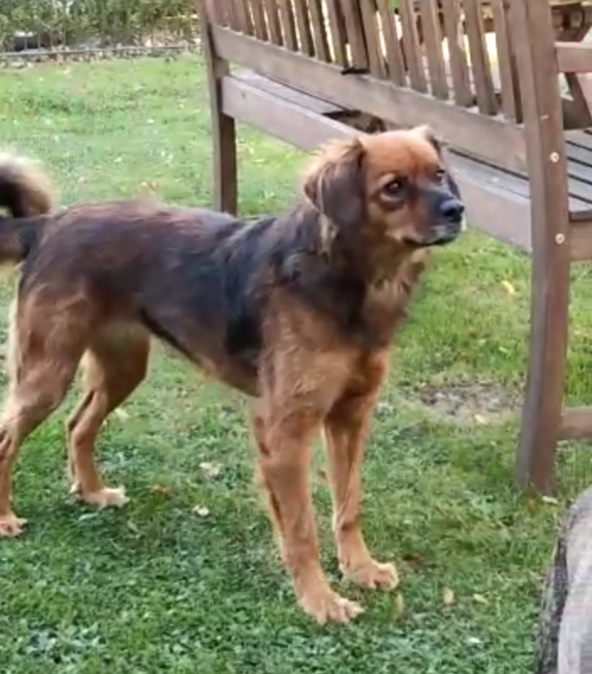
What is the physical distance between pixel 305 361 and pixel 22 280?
988 mm

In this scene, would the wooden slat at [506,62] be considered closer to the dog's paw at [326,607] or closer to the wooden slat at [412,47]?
the wooden slat at [412,47]

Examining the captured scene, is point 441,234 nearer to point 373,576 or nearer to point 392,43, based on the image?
point 373,576

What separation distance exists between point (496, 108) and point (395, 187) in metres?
1.17

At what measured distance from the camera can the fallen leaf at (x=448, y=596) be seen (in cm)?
408

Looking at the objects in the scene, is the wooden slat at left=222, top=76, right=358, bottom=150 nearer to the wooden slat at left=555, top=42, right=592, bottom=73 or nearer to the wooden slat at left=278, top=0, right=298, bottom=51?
the wooden slat at left=278, top=0, right=298, bottom=51

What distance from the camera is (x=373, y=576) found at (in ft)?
13.7

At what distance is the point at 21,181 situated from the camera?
448 cm

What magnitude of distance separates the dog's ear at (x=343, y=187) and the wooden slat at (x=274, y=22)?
9.41ft

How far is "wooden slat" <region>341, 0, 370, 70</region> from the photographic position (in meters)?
5.73

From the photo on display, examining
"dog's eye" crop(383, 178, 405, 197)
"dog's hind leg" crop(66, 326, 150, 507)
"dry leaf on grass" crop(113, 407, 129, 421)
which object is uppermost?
"dog's eye" crop(383, 178, 405, 197)

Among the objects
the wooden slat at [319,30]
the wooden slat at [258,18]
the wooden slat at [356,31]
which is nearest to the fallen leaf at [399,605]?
the wooden slat at [356,31]

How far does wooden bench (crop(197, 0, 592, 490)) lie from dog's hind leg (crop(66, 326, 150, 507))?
126 cm

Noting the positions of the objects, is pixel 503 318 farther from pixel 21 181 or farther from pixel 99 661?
pixel 99 661

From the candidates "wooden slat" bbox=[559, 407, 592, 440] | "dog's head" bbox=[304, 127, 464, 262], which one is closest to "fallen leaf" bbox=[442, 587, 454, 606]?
"wooden slat" bbox=[559, 407, 592, 440]
